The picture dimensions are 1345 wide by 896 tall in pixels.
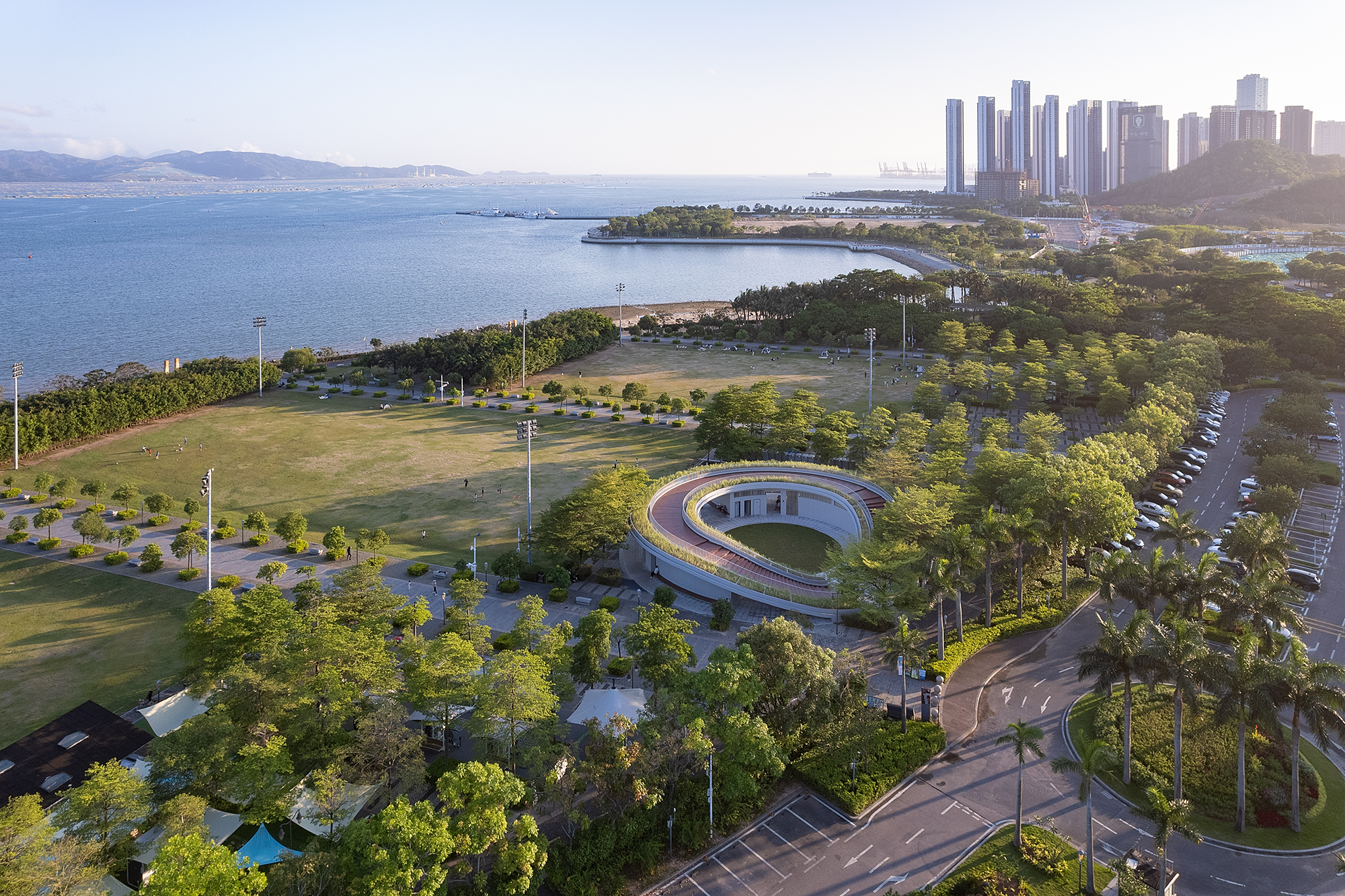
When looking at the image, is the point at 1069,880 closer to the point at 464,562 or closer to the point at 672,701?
the point at 672,701

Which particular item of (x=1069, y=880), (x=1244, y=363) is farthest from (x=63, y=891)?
(x=1244, y=363)

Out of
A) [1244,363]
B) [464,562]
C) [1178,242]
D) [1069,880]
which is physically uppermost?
[1178,242]

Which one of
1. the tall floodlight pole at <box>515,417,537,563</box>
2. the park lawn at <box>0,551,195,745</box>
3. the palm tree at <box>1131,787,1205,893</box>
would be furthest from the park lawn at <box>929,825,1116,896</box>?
the park lawn at <box>0,551,195,745</box>

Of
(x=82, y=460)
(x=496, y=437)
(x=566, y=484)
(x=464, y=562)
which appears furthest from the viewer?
(x=496, y=437)

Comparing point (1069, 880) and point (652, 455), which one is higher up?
point (652, 455)

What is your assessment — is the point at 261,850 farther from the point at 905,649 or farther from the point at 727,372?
the point at 727,372

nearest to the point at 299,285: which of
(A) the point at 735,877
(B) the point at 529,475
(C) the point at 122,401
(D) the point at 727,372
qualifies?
(C) the point at 122,401
